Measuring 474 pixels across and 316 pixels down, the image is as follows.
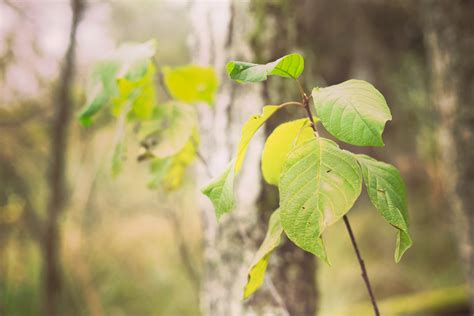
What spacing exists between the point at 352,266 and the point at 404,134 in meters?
1.79

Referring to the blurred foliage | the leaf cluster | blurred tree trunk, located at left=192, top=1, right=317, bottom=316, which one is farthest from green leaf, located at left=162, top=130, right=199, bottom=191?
the blurred foliage

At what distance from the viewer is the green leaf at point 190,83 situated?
2.31ft

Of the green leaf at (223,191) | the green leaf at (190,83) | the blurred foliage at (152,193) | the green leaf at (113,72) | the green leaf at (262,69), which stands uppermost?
the green leaf at (262,69)

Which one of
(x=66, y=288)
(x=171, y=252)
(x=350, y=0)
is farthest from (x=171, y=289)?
(x=350, y=0)

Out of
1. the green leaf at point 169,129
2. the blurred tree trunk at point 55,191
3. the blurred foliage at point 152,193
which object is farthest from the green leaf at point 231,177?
the blurred foliage at point 152,193

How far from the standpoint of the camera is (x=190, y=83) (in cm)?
71

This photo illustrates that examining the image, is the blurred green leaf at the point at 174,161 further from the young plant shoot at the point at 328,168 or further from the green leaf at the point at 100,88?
the young plant shoot at the point at 328,168

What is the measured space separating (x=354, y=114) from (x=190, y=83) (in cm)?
39

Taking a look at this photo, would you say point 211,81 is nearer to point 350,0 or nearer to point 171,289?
point 350,0

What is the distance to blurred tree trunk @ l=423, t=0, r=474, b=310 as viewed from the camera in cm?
186

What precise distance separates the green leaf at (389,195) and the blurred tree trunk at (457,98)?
5.42ft

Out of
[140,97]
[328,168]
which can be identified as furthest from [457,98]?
[328,168]

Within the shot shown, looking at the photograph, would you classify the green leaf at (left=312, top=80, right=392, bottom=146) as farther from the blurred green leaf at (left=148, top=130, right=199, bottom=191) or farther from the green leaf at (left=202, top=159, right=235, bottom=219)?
the blurred green leaf at (left=148, top=130, right=199, bottom=191)

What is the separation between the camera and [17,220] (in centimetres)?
341
